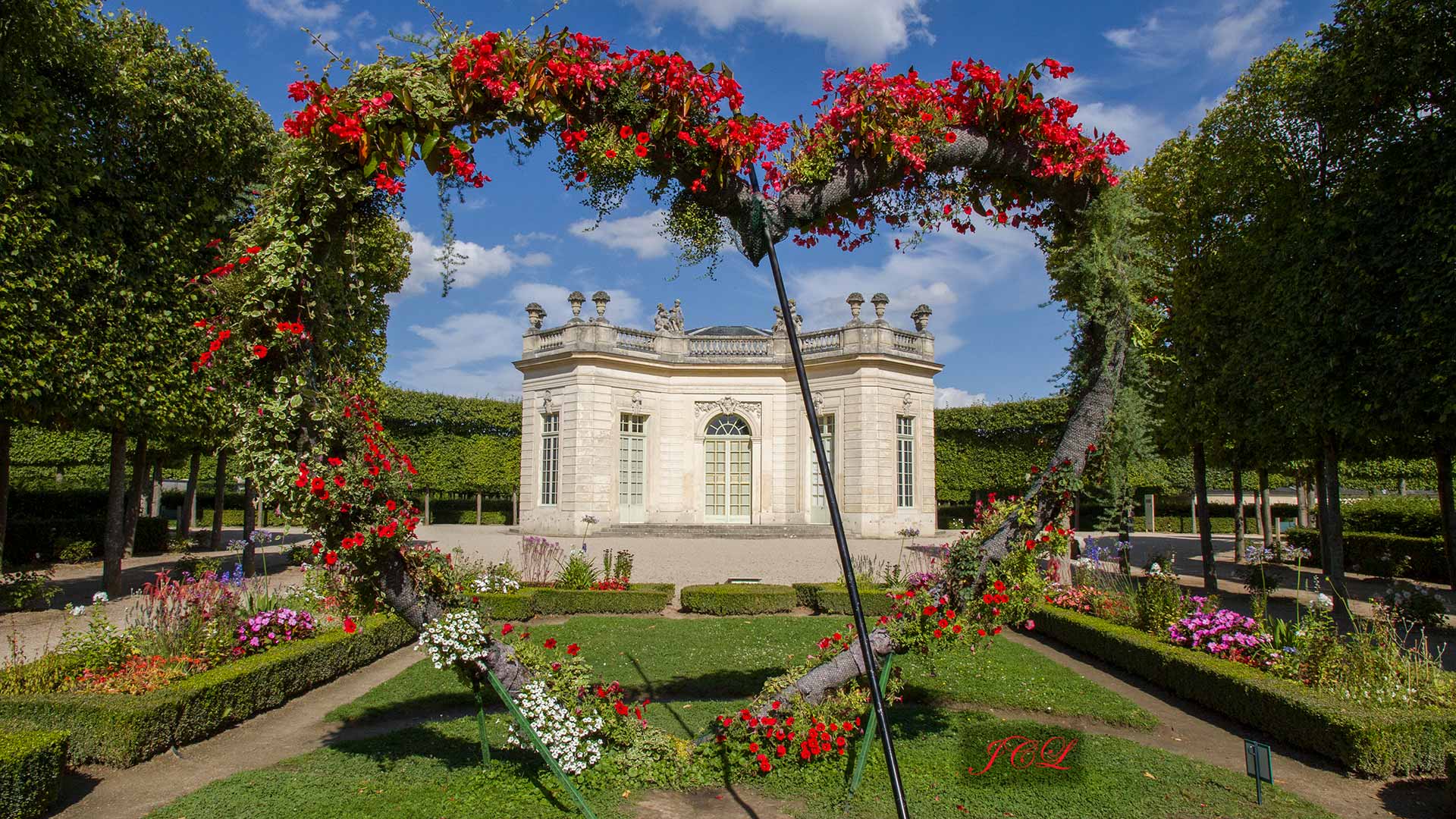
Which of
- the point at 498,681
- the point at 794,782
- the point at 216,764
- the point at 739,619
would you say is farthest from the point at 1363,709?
the point at 216,764

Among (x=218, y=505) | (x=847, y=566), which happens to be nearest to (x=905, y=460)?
(x=218, y=505)

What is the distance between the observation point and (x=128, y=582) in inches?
502

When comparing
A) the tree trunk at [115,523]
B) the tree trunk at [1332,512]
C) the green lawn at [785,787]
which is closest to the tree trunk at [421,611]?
the green lawn at [785,787]

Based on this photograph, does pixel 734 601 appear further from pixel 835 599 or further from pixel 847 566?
pixel 847 566

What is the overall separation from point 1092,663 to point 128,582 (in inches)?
552

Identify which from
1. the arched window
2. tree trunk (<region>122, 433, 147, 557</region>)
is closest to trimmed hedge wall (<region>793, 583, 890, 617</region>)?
tree trunk (<region>122, 433, 147, 557</region>)

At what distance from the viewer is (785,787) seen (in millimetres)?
4543

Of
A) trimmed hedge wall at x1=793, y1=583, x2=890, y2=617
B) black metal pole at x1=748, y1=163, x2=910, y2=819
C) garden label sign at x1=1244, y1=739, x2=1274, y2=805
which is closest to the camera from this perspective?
black metal pole at x1=748, y1=163, x2=910, y2=819

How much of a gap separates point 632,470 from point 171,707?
53.8 ft

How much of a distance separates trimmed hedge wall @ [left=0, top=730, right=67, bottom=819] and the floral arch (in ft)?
6.50

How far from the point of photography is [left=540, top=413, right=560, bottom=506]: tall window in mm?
21406

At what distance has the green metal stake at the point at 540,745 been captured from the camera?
399 cm

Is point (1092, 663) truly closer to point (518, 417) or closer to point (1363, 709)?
point (1363, 709)

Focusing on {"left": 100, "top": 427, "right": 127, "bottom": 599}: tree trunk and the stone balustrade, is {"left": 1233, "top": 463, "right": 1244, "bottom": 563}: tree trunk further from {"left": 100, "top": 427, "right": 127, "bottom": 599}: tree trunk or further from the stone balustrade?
{"left": 100, "top": 427, "right": 127, "bottom": 599}: tree trunk
